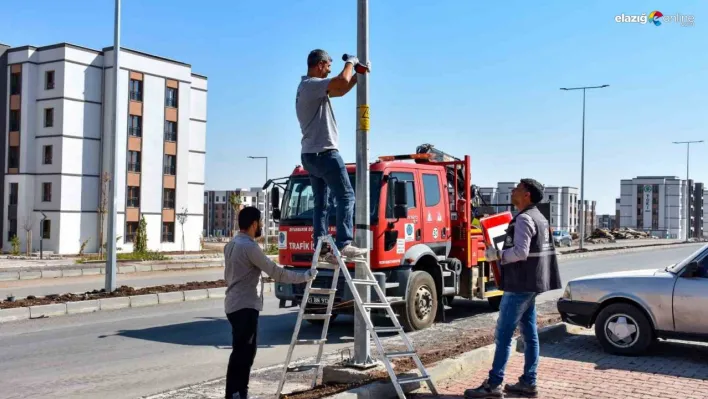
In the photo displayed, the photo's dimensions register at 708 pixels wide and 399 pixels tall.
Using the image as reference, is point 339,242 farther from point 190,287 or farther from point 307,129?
point 190,287

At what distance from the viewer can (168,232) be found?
56438 millimetres

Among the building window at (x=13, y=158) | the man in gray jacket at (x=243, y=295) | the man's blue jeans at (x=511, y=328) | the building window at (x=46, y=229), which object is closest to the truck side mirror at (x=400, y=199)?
the man's blue jeans at (x=511, y=328)

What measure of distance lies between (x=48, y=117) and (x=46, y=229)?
26.4 ft

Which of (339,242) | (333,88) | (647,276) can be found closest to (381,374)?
(339,242)

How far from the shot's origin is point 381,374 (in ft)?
21.6

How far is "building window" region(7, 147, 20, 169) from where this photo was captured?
5106 cm

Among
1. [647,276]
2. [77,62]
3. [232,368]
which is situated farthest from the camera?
[77,62]

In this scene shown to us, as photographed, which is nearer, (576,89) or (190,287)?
(190,287)

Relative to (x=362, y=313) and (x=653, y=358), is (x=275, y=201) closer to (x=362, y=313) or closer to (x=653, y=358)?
(x=362, y=313)

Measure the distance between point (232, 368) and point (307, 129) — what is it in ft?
7.12

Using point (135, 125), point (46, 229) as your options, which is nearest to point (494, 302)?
point (46, 229)

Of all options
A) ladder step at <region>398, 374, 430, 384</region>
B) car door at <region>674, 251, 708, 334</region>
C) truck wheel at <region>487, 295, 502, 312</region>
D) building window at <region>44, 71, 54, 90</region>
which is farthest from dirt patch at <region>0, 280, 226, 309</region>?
building window at <region>44, 71, 54, 90</region>

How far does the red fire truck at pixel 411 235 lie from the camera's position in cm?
1066

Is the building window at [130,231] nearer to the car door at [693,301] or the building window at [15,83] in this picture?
the building window at [15,83]
